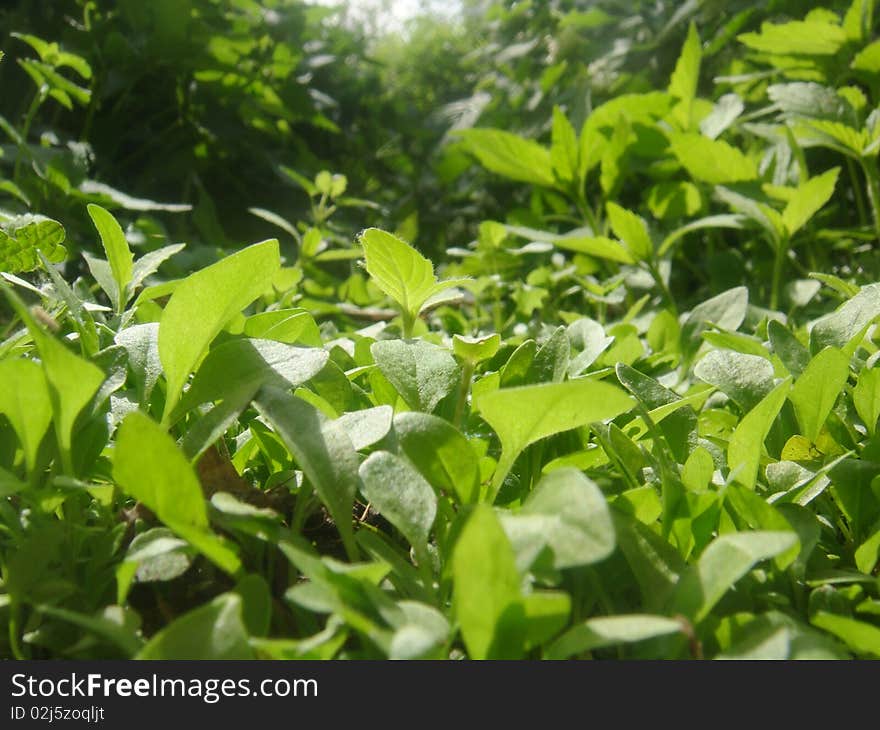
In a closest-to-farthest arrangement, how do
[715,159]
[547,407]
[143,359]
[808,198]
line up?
[547,407], [143,359], [808,198], [715,159]

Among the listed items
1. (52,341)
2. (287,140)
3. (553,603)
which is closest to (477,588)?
(553,603)

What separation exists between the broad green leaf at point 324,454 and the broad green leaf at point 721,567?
7.3 inches

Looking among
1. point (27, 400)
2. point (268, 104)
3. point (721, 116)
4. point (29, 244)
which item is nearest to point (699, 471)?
point (27, 400)

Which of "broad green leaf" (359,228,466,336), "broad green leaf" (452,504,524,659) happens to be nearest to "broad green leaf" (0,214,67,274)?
"broad green leaf" (359,228,466,336)

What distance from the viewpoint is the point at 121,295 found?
2.21ft

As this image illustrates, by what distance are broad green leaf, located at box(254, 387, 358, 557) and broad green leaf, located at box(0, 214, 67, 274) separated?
0.35 metres

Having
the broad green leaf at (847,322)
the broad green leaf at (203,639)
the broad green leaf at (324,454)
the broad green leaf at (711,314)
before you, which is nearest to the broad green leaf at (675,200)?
the broad green leaf at (711,314)

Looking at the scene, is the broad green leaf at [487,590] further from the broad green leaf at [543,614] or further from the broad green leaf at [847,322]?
the broad green leaf at [847,322]

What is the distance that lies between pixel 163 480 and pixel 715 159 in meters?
1.05

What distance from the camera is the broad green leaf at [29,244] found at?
2.23ft

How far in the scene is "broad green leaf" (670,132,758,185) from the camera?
46.6 inches

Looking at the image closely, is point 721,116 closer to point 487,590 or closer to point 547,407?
point 547,407

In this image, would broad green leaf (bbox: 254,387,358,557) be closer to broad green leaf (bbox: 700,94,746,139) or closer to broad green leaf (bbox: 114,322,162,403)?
broad green leaf (bbox: 114,322,162,403)

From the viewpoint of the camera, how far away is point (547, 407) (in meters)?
0.43
